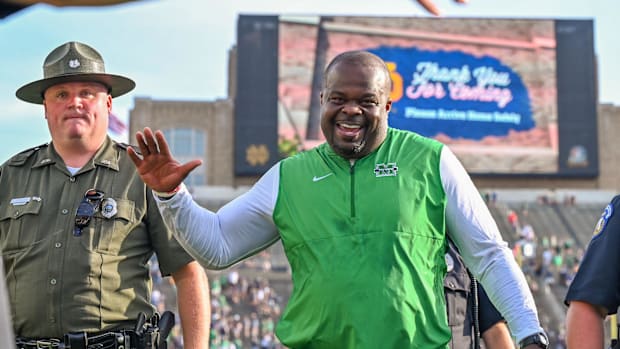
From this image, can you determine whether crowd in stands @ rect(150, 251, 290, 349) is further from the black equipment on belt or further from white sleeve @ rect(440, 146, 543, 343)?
white sleeve @ rect(440, 146, 543, 343)

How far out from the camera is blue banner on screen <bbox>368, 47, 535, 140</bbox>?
45.0 meters

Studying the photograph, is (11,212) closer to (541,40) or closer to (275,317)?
(275,317)

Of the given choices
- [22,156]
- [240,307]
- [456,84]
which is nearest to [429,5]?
[22,156]

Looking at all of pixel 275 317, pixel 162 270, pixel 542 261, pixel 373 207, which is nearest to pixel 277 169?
pixel 373 207

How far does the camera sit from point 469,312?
3.86 meters

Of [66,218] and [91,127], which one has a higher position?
[91,127]

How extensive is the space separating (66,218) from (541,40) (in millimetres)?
44660

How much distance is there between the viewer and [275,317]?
2870 centimetres

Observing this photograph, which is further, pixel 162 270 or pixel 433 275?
pixel 162 270

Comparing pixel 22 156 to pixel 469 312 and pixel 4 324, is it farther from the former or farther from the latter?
pixel 4 324

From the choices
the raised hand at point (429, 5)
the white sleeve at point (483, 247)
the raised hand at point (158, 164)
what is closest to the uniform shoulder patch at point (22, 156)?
the raised hand at point (158, 164)

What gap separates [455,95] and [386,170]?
43067 millimetres

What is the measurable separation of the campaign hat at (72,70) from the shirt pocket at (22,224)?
0.45m

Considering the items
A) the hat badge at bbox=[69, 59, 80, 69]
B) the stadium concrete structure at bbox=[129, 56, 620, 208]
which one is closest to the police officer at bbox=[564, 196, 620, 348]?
the hat badge at bbox=[69, 59, 80, 69]
